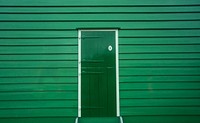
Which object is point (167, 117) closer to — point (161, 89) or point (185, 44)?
point (161, 89)

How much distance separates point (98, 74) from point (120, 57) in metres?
0.49

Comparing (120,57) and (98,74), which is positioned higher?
(120,57)

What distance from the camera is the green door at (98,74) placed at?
4305 millimetres

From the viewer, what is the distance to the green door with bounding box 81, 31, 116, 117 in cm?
430

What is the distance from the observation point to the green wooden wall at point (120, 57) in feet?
14.0

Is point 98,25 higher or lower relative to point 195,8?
lower

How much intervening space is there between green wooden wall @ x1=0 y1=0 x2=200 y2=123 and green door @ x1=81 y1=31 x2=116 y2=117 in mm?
143

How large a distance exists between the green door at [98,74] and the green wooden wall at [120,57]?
0.14m

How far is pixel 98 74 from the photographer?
434cm

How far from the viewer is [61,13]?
Result: 438 cm

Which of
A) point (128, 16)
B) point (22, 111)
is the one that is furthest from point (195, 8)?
point (22, 111)

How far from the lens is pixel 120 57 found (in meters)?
4.34

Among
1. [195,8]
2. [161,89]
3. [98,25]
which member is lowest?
[161,89]

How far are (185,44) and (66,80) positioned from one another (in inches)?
86.1
